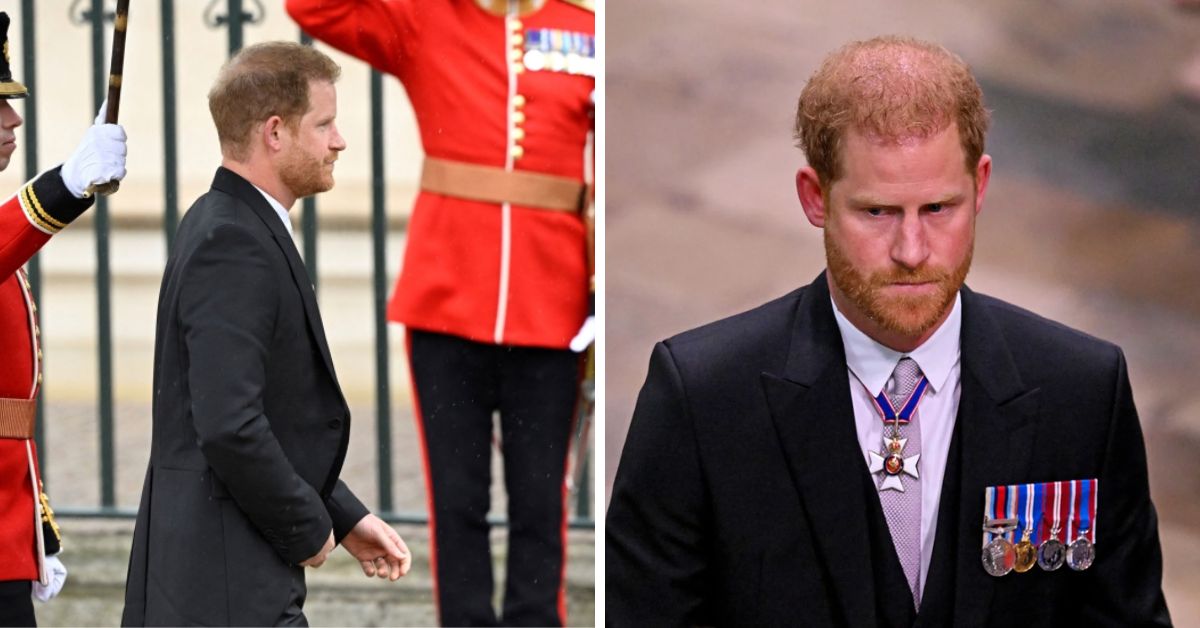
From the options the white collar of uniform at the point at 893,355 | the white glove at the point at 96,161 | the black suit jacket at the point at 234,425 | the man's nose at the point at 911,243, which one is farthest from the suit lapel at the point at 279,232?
the man's nose at the point at 911,243

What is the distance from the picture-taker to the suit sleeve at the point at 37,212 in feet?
11.5

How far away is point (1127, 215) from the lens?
3.61m

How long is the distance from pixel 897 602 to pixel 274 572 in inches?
42.7

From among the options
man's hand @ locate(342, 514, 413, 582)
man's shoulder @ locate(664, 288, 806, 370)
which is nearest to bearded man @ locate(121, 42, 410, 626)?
man's hand @ locate(342, 514, 413, 582)

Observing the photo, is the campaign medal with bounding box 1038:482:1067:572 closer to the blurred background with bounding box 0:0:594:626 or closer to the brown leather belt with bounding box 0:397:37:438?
the blurred background with bounding box 0:0:594:626

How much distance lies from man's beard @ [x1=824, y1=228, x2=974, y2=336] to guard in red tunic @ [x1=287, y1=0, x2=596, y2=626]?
3.93ft

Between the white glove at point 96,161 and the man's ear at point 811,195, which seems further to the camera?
the white glove at point 96,161

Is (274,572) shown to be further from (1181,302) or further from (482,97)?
(1181,302)

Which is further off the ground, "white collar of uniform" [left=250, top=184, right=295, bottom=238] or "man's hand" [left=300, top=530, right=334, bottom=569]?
"white collar of uniform" [left=250, top=184, right=295, bottom=238]

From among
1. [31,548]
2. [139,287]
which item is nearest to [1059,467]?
[31,548]

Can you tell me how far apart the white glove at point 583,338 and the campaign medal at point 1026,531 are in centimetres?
125

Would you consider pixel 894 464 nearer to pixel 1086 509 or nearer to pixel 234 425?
pixel 1086 509

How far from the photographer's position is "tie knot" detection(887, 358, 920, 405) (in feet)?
10.7

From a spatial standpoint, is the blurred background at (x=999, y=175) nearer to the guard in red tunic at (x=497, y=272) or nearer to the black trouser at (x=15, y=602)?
the guard in red tunic at (x=497, y=272)
